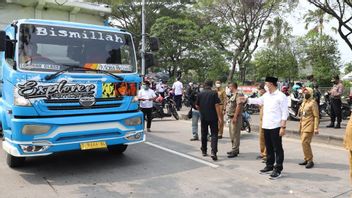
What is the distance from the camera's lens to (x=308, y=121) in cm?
729

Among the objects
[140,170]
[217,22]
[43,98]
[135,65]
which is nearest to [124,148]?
[140,170]

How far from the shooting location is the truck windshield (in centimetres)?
633

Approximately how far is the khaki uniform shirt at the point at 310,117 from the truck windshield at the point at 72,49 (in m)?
3.53

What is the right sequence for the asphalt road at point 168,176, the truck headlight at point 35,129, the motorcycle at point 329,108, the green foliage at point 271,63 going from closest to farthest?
the asphalt road at point 168,176, the truck headlight at point 35,129, the motorcycle at point 329,108, the green foliage at point 271,63

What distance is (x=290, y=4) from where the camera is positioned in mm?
22234

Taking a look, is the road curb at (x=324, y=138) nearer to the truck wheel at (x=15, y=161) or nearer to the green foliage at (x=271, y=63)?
the truck wheel at (x=15, y=161)

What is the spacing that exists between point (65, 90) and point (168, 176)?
2.35m

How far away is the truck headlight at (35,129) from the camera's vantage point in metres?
5.96

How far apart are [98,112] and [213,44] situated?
2441 cm

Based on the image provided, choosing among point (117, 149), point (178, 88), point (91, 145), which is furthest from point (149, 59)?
point (178, 88)

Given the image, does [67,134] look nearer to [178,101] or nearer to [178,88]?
[178,88]

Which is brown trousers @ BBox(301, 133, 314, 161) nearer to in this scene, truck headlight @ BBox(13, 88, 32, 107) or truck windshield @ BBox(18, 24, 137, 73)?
truck windshield @ BBox(18, 24, 137, 73)

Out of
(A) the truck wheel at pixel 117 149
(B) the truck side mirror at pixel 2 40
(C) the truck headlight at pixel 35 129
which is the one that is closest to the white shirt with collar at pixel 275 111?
(A) the truck wheel at pixel 117 149

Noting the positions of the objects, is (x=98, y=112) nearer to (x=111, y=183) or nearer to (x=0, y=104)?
(x=111, y=183)
